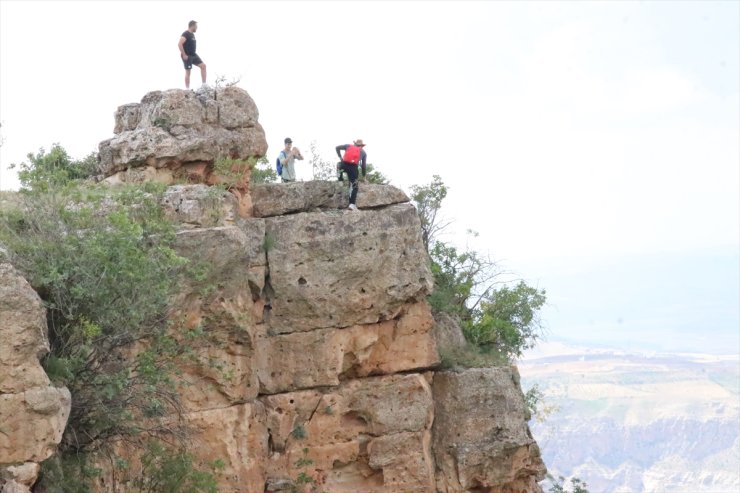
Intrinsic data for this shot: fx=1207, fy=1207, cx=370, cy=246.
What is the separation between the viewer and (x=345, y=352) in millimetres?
28094

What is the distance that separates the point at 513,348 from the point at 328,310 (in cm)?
706

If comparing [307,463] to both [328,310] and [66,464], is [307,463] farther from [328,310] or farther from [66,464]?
[66,464]

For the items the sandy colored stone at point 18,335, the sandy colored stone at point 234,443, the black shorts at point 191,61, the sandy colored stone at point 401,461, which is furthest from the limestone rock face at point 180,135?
the sandy colored stone at point 18,335

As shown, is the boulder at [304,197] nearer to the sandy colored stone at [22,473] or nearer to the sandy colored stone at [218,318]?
the sandy colored stone at [218,318]

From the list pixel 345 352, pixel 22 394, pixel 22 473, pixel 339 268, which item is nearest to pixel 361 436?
pixel 345 352

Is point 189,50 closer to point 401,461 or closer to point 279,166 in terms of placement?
point 279,166

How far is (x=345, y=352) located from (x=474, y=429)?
12.6ft

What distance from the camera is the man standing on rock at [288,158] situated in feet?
96.8

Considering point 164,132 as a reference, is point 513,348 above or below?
below

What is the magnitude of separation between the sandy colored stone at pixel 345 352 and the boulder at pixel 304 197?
9.18 ft

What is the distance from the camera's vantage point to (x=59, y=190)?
22875mm

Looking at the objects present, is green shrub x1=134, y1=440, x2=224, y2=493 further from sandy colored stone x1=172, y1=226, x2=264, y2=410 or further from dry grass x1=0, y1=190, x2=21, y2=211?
dry grass x1=0, y1=190, x2=21, y2=211

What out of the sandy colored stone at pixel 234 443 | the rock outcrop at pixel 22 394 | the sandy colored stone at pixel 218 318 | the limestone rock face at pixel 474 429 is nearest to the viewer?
the rock outcrop at pixel 22 394

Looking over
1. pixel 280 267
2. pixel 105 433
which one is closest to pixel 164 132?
pixel 280 267
